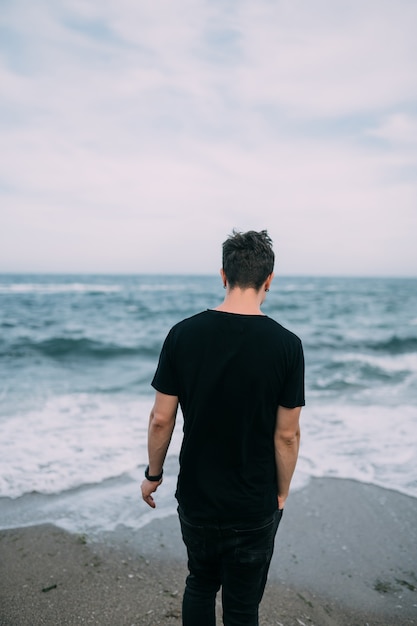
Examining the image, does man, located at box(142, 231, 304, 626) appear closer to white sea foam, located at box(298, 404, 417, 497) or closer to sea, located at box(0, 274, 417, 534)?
sea, located at box(0, 274, 417, 534)

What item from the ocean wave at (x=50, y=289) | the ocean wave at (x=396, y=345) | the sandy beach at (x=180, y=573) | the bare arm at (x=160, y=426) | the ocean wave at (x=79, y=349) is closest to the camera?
the bare arm at (x=160, y=426)

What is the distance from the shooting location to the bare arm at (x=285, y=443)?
6.63ft

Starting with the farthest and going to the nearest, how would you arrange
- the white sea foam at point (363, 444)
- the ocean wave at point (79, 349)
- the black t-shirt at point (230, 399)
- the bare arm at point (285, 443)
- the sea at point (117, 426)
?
the ocean wave at point (79, 349)
the white sea foam at point (363, 444)
the sea at point (117, 426)
the bare arm at point (285, 443)
the black t-shirt at point (230, 399)

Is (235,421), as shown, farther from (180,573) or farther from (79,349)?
(79,349)

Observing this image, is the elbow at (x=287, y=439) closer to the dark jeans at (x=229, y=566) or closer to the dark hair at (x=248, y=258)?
the dark jeans at (x=229, y=566)

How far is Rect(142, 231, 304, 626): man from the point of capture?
193 cm

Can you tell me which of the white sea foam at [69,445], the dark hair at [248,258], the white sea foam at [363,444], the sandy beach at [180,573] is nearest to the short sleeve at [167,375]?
the dark hair at [248,258]

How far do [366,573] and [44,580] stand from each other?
2439 millimetres

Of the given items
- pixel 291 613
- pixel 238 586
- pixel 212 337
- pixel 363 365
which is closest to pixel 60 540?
pixel 291 613

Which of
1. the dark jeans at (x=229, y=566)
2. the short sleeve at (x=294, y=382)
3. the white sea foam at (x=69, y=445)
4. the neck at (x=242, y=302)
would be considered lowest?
the white sea foam at (x=69, y=445)

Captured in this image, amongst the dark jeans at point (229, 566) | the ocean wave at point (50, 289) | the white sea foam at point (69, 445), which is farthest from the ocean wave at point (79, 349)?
the ocean wave at point (50, 289)

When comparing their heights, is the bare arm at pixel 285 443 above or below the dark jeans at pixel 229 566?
above

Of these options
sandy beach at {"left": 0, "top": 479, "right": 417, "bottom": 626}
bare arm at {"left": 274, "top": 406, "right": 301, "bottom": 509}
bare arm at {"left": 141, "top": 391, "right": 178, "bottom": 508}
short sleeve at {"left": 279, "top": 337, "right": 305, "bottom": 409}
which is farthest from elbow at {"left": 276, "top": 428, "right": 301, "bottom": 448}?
sandy beach at {"left": 0, "top": 479, "right": 417, "bottom": 626}

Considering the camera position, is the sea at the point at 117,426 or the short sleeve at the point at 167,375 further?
the sea at the point at 117,426
